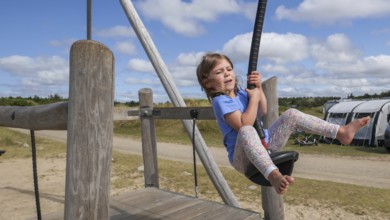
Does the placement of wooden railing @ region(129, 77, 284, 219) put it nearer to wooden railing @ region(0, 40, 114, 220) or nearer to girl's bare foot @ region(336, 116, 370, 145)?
girl's bare foot @ region(336, 116, 370, 145)

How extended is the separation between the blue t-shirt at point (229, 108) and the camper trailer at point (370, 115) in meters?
16.4

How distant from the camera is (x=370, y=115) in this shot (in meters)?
17.5

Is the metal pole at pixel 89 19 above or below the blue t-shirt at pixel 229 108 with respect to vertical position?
above

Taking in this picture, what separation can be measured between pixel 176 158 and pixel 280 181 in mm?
8808

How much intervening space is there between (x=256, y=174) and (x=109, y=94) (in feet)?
3.92

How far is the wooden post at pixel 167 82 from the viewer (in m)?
4.11

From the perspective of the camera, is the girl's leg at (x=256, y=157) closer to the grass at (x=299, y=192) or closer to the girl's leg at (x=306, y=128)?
the girl's leg at (x=306, y=128)

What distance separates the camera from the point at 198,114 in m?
3.84

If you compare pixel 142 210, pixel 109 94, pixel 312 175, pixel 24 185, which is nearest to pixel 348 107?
pixel 312 175

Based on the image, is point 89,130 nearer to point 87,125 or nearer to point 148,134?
point 87,125

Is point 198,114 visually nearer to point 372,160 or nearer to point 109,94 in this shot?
point 109,94

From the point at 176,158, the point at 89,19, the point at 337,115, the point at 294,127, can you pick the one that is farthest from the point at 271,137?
the point at 337,115

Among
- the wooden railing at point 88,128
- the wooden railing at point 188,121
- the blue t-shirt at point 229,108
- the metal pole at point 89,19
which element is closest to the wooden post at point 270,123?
the wooden railing at point 188,121

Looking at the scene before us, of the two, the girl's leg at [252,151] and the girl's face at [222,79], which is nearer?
the girl's leg at [252,151]
